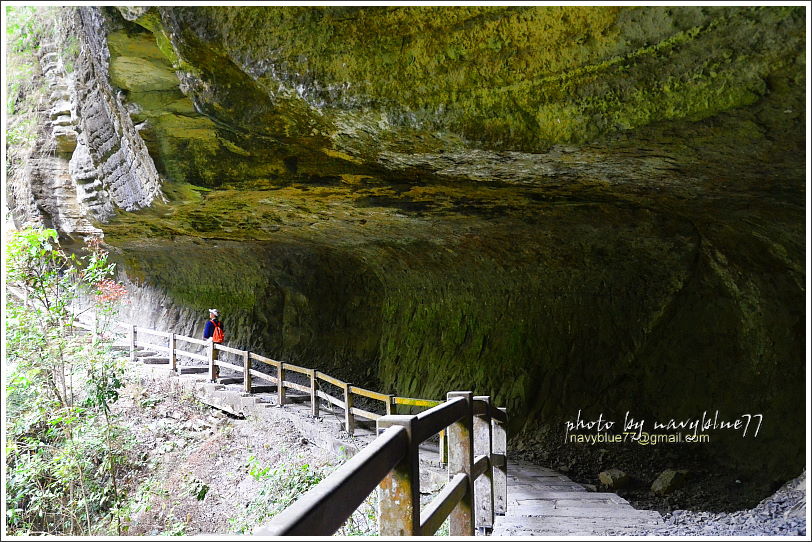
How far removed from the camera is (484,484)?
16.2ft

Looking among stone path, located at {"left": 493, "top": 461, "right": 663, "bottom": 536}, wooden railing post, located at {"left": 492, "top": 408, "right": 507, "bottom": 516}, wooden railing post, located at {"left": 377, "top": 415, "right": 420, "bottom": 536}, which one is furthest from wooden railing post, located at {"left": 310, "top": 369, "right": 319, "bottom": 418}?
wooden railing post, located at {"left": 377, "top": 415, "right": 420, "bottom": 536}

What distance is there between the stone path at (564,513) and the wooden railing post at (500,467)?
108 mm

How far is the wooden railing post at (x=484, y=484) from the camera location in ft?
16.1

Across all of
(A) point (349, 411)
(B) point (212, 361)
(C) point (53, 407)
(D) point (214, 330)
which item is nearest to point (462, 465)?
(A) point (349, 411)

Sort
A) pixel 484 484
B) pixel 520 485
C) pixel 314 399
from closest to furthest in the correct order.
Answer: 1. pixel 484 484
2. pixel 520 485
3. pixel 314 399

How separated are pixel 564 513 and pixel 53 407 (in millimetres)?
8947

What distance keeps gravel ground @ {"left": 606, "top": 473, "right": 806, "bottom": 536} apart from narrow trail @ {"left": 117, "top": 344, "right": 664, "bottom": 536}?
177mm

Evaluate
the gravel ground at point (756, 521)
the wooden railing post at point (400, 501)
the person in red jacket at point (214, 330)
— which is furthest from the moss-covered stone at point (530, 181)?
the wooden railing post at point (400, 501)

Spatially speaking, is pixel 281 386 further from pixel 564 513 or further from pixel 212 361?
pixel 564 513

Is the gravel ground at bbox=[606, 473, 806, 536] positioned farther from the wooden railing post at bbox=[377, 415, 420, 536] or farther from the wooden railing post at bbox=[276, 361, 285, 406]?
the wooden railing post at bbox=[276, 361, 285, 406]

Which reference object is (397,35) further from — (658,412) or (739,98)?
(658,412)

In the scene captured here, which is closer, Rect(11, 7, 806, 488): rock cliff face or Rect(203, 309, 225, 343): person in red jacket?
Rect(11, 7, 806, 488): rock cliff face

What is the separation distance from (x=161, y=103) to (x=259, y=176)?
4.39 ft

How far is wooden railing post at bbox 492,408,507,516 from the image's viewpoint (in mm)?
5621
